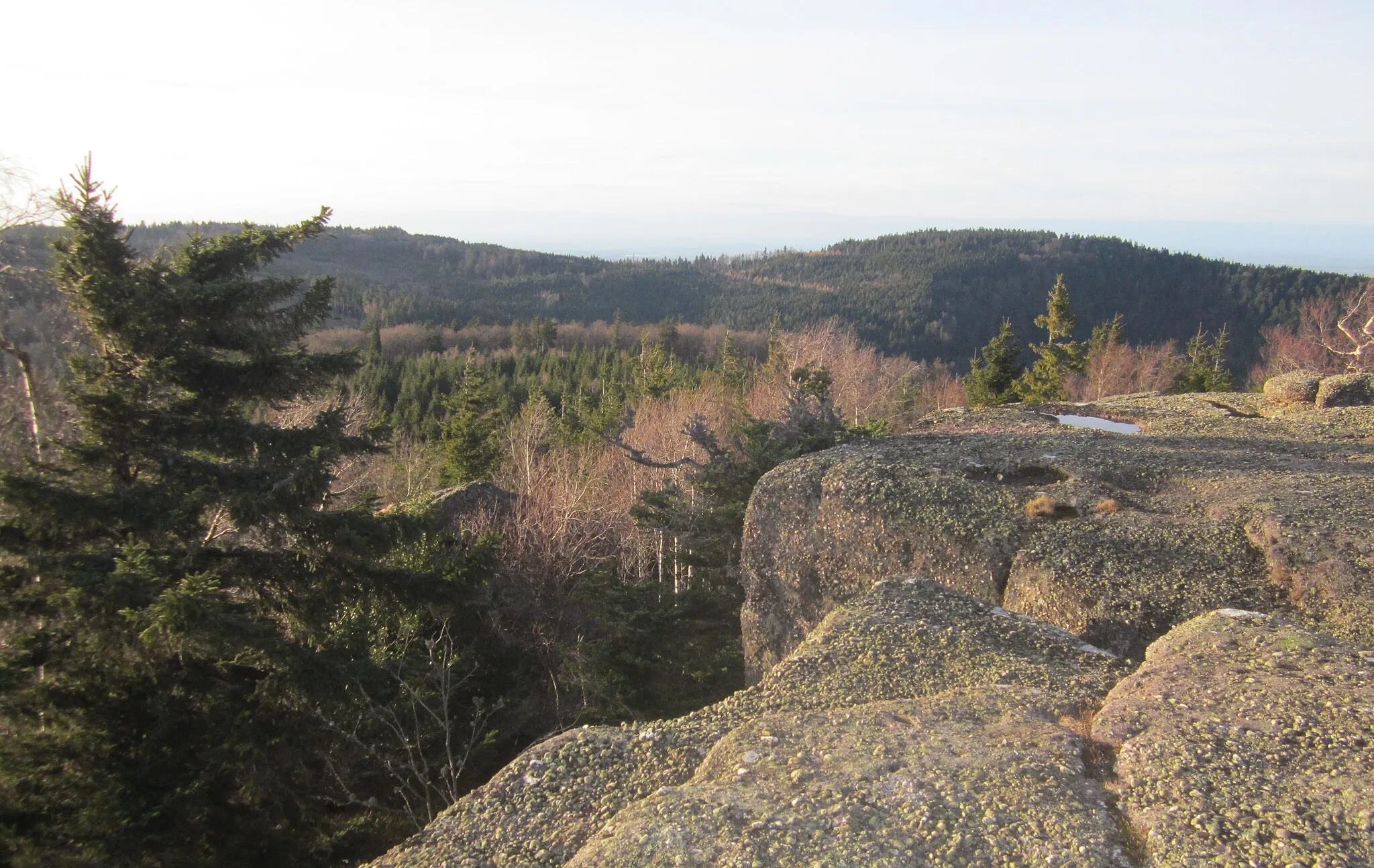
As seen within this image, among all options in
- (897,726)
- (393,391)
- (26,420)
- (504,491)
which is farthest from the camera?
(393,391)

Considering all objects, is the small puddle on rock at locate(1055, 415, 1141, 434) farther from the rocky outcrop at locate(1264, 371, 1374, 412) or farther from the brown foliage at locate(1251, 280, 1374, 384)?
the brown foliage at locate(1251, 280, 1374, 384)

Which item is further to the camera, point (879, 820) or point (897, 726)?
point (897, 726)

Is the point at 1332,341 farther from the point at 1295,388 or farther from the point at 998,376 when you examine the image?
the point at 1295,388

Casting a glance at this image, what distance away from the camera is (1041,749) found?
5129mm

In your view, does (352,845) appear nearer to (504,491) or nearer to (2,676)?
(2,676)

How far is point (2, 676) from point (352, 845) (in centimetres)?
483

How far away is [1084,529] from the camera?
364 inches

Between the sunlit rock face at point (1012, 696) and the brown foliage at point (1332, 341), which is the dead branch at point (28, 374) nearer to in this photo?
the sunlit rock face at point (1012, 696)

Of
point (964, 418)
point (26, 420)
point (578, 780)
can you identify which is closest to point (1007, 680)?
point (578, 780)

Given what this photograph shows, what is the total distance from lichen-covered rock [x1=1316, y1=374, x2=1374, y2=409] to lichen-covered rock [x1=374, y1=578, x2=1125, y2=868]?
14765mm

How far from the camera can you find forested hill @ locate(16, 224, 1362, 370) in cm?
10456

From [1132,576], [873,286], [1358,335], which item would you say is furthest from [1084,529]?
[873,286]

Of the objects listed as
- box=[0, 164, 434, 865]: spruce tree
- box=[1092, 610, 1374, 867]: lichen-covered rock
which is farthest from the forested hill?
box=[1092, 610, 1374, 867]: lichen-covered rock

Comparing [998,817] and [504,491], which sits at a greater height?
[998,817]
